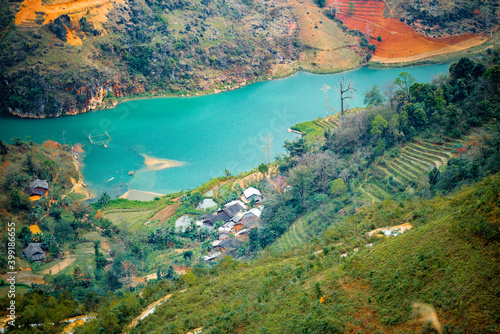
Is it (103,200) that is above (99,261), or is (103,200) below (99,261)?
below

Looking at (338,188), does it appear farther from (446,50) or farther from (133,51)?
(133,51)

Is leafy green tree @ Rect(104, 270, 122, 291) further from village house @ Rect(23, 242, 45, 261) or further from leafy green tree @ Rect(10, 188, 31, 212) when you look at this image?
leafy green tree @ Rect(10, 188, 31, 212)

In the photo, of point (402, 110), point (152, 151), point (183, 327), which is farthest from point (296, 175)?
point (152, 151)

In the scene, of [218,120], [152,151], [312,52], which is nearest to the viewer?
[152,151]

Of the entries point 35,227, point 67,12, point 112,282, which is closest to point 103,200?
point 35,227

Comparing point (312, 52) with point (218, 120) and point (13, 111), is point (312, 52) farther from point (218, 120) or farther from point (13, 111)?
point (13, 111)

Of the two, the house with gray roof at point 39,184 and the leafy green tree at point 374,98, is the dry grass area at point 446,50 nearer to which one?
the leafy green tree at point 374,98

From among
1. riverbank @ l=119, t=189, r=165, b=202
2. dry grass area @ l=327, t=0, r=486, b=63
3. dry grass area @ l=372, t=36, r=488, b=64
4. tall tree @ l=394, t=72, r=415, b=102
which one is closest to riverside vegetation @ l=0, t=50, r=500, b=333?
tall tree @ l=394, t=72, r=415, b=102
